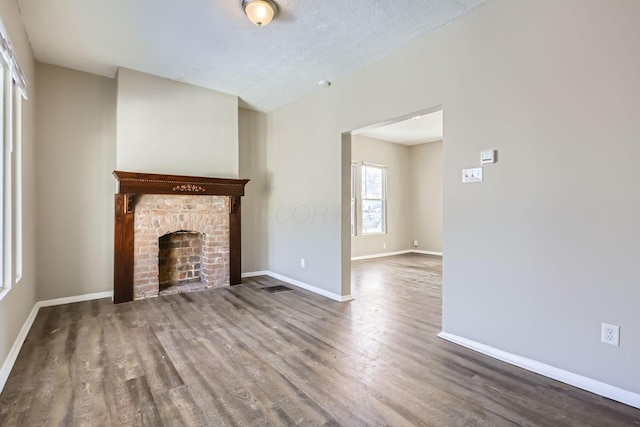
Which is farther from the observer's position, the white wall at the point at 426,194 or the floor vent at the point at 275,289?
the white wall at the point at 426,194

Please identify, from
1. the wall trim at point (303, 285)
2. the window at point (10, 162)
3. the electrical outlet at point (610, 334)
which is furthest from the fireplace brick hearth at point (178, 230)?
the electrical outlet at point (610, 334)

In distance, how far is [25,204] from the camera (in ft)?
9.69

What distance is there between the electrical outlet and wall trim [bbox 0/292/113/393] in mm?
3697

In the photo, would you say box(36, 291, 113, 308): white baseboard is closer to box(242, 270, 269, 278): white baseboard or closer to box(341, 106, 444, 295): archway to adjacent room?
box(242, 270, 269, 278): white baseboard

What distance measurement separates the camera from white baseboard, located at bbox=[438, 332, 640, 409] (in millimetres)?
1862

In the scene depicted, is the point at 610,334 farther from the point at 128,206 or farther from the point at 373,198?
the point at 373,198

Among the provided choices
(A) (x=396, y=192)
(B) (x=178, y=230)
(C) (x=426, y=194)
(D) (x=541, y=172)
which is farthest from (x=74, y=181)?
(C) (x=426, y=194)

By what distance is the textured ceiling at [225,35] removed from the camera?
2564 millimetres

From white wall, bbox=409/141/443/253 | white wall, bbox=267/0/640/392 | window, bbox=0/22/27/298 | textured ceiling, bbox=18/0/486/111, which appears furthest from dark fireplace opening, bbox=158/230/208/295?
white wall, bbox=409/141/443/253

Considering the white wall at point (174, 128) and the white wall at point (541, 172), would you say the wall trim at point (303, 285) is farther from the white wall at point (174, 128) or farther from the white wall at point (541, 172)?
the white wall at point (174, 128)

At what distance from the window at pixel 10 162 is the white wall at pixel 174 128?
1252mm

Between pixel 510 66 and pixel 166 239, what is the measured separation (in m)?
4.41

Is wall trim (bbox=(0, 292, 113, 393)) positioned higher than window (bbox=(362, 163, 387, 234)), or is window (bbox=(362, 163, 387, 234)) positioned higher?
window (bbox=(362, 163, 387, 234))

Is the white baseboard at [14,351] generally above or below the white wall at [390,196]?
below
